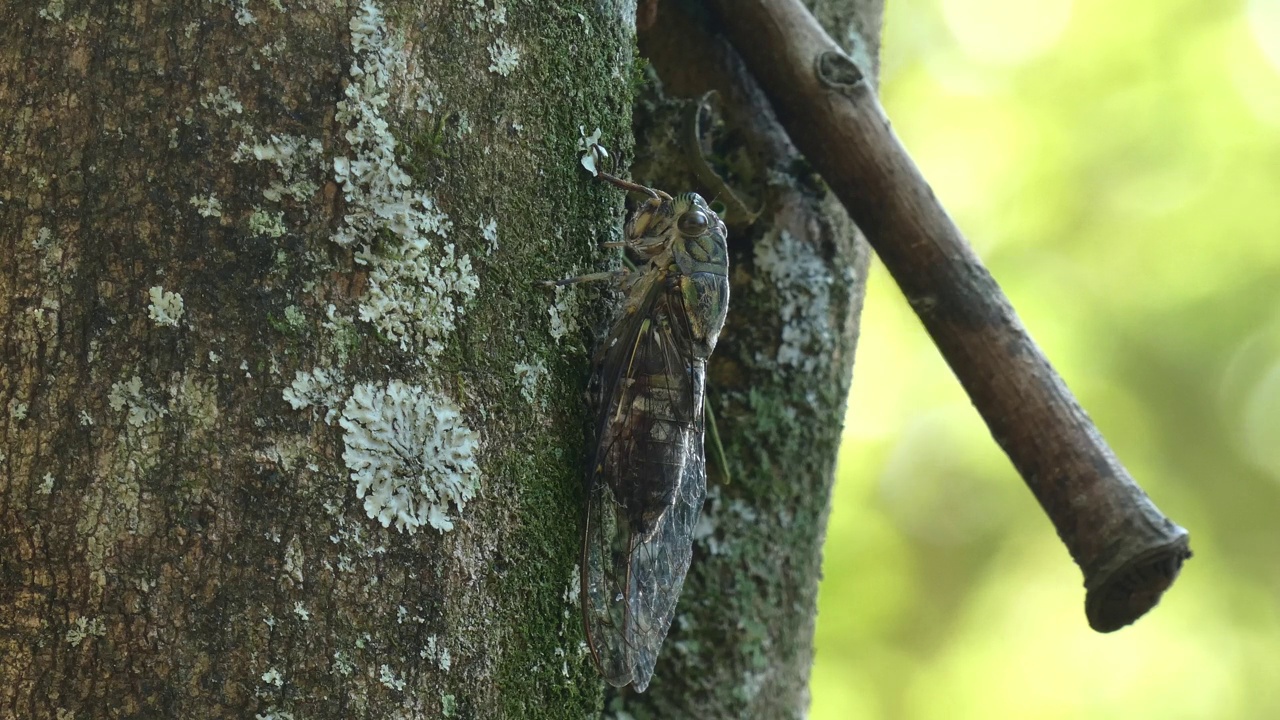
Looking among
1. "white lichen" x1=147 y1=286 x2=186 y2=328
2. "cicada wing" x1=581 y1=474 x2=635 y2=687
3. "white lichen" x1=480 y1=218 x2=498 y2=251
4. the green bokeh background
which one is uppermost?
the green bokeh background

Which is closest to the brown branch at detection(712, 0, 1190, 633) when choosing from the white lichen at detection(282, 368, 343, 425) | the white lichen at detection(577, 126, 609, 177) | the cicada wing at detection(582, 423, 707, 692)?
the cicada wing at detection(582, 423, 707, 692)

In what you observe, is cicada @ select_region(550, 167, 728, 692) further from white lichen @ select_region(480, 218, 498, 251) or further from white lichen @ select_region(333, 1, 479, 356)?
white lichen @ select_region(333, 1, 479, 356)

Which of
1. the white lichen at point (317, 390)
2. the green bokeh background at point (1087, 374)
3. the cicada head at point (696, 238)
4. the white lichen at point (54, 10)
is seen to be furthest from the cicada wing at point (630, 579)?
the green bokeh background at point (1087, 374)

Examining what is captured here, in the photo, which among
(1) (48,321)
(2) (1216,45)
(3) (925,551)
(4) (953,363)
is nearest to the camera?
(1) (48,321)

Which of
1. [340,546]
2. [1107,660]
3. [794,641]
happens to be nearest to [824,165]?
[794,641]

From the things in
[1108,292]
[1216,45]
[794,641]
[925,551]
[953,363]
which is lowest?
[794,641]

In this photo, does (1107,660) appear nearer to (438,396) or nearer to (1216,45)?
(1216,45)
